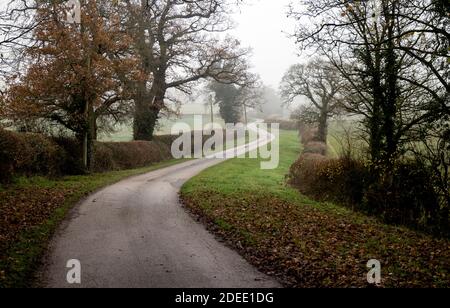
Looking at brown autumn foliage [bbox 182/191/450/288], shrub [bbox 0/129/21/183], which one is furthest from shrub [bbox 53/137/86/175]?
brown autumn foliage [bbox 182/191/450/288]

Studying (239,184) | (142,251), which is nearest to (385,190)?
(239,184)

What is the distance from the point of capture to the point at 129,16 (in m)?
24.1

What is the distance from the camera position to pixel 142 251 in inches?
362

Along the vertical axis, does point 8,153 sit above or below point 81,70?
below

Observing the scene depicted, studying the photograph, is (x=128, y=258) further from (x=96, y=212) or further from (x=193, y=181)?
(x=193, y=181)

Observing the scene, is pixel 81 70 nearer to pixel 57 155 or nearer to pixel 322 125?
pixel 57 155

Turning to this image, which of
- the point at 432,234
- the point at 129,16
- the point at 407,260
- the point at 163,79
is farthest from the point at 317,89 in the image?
the point at 407,260

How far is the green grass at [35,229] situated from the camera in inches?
299

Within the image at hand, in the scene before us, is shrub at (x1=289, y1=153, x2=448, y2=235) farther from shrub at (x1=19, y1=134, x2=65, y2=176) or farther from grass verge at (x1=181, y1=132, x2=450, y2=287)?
shrub at (x1=19, y1=134, x2=65, y2=176)

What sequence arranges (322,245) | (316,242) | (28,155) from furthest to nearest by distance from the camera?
(28,155)
(316,242)
(322,245)

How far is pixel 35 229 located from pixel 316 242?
8101 mm

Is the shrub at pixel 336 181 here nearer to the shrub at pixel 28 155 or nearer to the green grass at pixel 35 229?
the green grass at pixel 35 229

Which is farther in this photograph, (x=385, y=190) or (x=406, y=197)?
(x=385, y=190)

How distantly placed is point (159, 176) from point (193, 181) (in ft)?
12.1
